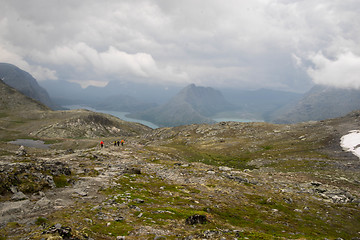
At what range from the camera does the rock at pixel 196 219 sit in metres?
15.9

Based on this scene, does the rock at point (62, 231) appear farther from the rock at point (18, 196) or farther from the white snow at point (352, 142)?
the white snow at point (352, 142)

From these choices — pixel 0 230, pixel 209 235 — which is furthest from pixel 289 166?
pixel 0 230

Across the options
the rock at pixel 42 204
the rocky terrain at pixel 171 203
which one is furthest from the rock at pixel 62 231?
the rock at pixel 42 204

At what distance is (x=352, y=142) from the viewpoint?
63.9m

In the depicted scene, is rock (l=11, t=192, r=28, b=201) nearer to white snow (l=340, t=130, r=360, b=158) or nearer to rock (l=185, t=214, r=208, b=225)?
rock (l=185, t=214, r=208, b=225)

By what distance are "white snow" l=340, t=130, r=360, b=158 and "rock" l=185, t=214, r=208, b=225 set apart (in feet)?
208

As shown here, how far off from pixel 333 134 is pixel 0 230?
99420mm

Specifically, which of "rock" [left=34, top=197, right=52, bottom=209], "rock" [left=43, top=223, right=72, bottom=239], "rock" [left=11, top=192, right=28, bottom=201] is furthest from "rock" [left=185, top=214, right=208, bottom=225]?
"rock" [left=11, top=192, right=28, bottom=201]

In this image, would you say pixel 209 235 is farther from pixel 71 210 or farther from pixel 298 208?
pixel 298 208

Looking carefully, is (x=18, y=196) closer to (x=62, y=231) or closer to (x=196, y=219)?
(x=62, y=231)

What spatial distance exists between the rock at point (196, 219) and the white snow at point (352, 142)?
2495 inches

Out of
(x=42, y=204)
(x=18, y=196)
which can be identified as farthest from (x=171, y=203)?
(x=18, y=196)

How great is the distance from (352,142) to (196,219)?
7530cm

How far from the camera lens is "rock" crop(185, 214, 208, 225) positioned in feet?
52.2
